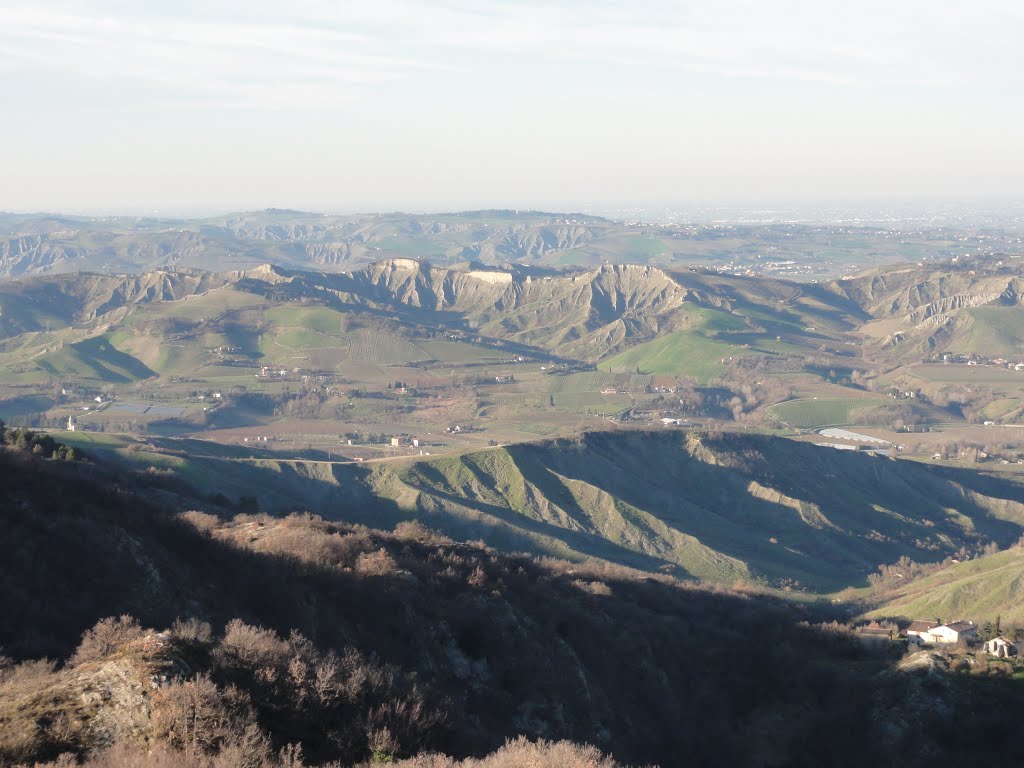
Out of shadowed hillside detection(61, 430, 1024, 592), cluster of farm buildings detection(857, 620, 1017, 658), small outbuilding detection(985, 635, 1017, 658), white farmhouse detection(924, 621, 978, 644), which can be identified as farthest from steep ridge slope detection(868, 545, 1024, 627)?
shadowed hillside detection(61, 430, 1024, 592)

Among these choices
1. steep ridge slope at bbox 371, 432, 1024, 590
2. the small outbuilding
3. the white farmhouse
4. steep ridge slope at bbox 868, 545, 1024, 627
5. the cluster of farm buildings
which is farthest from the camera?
steep ridge slope at bbox 371, 432, 1024, 590

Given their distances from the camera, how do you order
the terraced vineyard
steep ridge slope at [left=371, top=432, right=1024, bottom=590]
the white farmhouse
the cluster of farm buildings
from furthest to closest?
the terraced vineyard → steep ridge slope at [left=371, top=432, right=1024, bottom=590] → the white farmhouse → the cluster of farm buildings

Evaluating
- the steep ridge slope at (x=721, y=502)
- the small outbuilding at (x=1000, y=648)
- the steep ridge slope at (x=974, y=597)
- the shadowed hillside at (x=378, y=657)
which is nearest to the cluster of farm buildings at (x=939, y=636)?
the small outbuilding at (x=1000, y=648)

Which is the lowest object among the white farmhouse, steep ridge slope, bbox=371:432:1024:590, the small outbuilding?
→ steep ridge slope, bbox=371:432:1024:590

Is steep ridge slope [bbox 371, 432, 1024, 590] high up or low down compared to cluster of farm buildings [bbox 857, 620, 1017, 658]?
down

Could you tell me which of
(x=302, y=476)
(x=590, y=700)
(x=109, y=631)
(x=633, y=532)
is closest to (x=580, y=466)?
(x=633, y=532)

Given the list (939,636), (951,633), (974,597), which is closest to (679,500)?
(974,597)

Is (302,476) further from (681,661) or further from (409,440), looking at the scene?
(681,661)

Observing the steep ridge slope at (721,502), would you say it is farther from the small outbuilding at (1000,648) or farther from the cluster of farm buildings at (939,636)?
the small outbuilding at (1000,648)

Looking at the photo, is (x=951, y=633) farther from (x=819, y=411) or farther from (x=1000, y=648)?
(x=819, y=411)

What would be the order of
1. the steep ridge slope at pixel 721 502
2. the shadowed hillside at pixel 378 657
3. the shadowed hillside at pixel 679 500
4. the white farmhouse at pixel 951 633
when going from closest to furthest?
the shadowed hillside at pixel 378 657 → the white farmhouse at pixel 951 633 → the shadowed hillside at pixel 679 500 → the steep ridge slope at pixel 721 502

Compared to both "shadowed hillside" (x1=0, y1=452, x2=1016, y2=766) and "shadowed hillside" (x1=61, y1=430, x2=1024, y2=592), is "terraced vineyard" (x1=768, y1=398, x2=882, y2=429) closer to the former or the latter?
"shadowed hillside" (x1=61, y1=430, x2=1024, y2=592)
